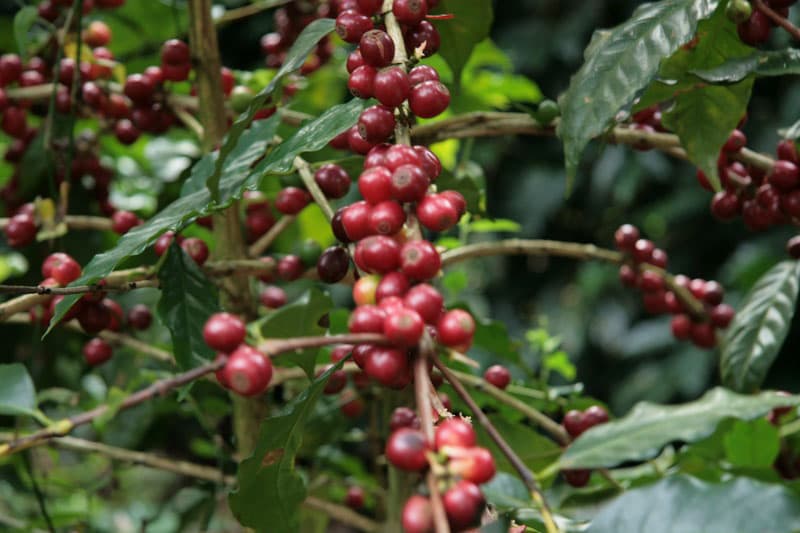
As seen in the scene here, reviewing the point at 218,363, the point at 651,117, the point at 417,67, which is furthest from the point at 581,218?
the point at 218,363

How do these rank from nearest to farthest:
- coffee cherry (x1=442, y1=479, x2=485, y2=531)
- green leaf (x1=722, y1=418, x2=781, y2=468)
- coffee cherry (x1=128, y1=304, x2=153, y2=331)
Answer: coffee cherry (x1=442, y1=479, x2=485, y2=531)
green leaf (x1=722, y1=418, x2=781, y2=468)
coffee cherry (x1=128, y1=304, x2=153, y2=331)

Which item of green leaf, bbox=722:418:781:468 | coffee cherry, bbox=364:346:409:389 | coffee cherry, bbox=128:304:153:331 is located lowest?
coffee cherry, bbox=128:304:153:331

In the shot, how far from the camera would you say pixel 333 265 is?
1.80 feet

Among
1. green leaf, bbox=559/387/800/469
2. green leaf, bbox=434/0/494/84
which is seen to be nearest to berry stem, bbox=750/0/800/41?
green leaf, bbox=434/0/494/84

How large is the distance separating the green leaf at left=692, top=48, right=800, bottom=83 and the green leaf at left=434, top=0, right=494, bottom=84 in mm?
199

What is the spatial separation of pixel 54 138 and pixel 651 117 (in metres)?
0.64

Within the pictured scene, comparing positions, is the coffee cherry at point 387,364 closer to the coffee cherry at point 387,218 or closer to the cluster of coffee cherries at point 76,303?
the coffee cherry at point 387,218

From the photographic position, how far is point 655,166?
2.29 m

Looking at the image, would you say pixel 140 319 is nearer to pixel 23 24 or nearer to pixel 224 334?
pixel 23 24

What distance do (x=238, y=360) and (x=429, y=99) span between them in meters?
0.20

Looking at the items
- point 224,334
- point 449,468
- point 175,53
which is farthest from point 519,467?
point 175,53

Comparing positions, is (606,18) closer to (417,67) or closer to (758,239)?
(758,239)

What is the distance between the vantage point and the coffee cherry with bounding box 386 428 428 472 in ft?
1.09

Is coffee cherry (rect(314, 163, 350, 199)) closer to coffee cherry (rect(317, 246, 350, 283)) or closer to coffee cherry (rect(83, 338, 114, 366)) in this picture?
coffee cherry (rect(317, 246, 350, 283))
